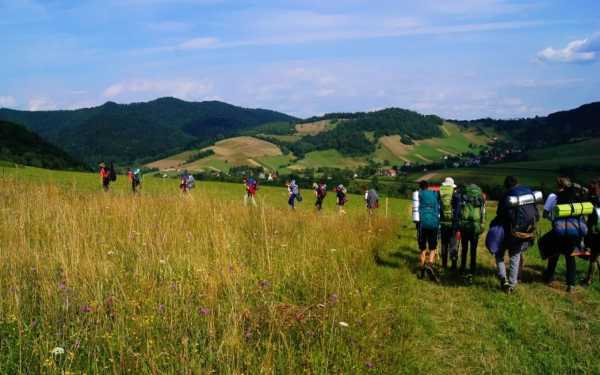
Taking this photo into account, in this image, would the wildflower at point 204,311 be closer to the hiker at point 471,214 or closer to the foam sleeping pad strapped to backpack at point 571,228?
the hiker at point 471,214

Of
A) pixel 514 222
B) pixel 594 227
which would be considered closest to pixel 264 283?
pixel 514 222

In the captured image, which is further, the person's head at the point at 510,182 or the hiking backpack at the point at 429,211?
the hiking backpack at the point at 429,211

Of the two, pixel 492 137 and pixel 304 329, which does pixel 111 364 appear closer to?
pixel 304 329

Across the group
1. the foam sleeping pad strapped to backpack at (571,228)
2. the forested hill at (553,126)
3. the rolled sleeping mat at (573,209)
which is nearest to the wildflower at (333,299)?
the rolled sleeping mat at (573,209)

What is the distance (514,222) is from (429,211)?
1591 mm

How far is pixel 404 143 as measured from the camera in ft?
522

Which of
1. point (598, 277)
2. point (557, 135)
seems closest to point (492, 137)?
point (557, 135)

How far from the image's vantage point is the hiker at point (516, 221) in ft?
26.3

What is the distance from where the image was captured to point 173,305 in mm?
4820

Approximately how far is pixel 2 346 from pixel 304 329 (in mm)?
2769

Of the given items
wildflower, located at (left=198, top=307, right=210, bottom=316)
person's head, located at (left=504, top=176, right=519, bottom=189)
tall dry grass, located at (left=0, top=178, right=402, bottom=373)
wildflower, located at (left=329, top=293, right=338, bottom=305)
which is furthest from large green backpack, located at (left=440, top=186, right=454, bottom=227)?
wildflower, located at (left=198, top=307, right=210, bottom=316)

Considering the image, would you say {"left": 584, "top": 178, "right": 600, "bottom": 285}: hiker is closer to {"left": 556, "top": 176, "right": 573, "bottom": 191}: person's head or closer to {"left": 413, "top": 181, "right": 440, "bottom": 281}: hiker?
{"left": 556, "top": 176, "right": 573, "bottom": 191}: person's head

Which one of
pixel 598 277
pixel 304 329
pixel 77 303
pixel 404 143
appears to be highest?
pixel 404 143

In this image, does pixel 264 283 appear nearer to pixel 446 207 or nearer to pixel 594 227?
pixel 446 207
